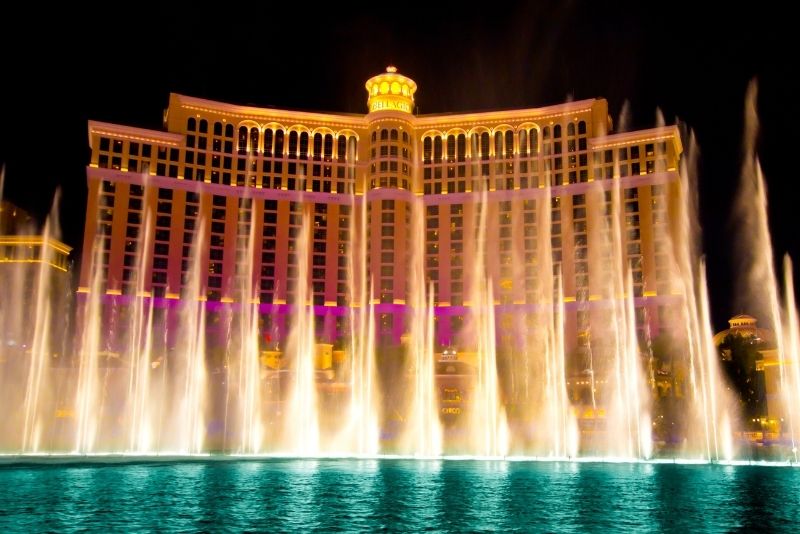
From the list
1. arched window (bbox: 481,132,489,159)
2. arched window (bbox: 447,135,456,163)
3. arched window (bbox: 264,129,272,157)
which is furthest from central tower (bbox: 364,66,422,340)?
arched window (bbox: 264,129,272,157)

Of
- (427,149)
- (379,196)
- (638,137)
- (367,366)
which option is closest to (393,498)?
(367,366)

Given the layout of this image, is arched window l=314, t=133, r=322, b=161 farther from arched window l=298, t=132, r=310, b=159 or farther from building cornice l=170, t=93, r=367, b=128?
building cornice l=170, t=93, r=367, b=128

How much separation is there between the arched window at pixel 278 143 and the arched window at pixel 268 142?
774 mm

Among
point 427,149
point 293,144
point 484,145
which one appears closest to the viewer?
point 293,144

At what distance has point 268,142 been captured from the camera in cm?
9381

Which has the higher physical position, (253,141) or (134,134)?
(253,141)

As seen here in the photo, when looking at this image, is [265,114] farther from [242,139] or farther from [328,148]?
[328,148]

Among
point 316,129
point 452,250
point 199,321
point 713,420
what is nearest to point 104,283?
point 199,321

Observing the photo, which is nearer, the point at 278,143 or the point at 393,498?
the point at 393,498

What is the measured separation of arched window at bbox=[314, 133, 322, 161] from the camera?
9494cm

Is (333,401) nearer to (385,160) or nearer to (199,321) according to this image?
(199,321)

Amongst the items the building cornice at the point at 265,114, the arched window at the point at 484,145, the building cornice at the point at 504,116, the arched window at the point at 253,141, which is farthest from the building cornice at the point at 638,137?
the arched window at the point at 253,141

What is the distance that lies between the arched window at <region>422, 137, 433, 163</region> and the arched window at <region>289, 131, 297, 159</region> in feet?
55.5

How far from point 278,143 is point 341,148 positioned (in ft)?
27.1
